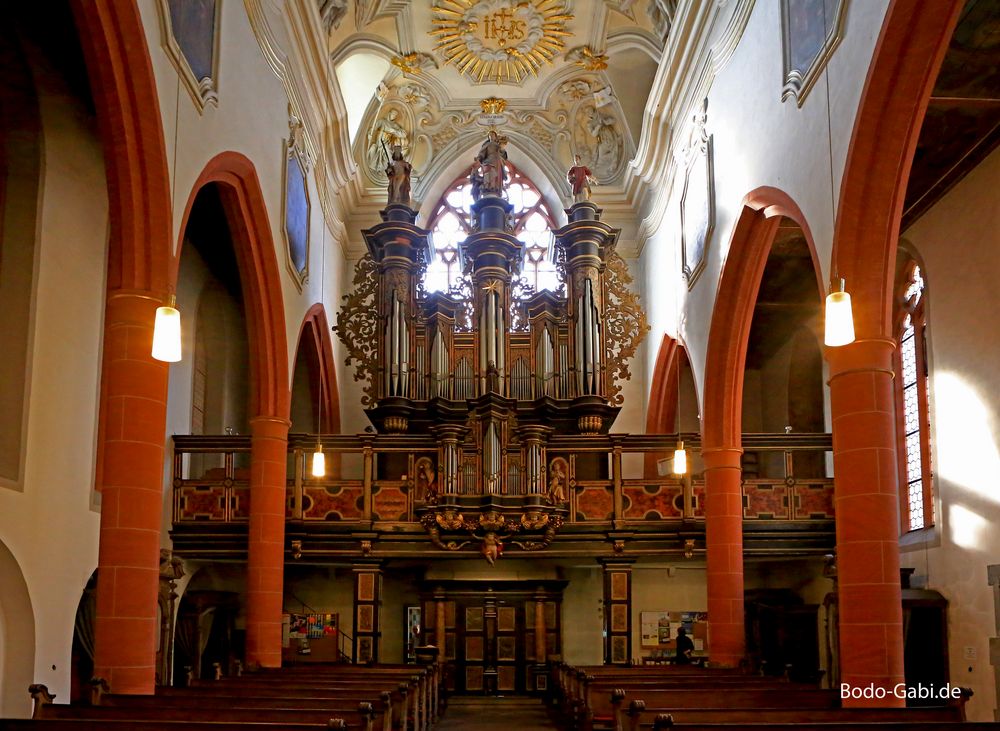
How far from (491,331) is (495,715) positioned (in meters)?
6.84

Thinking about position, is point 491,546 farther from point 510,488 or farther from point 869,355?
point 869,355

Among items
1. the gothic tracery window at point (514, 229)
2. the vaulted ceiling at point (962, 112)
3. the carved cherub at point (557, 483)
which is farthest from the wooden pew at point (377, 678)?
the gothic tracery window at point (514, 229)

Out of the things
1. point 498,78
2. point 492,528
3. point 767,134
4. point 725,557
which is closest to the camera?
point 767,134

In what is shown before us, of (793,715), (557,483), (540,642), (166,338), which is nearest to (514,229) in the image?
(557,483)

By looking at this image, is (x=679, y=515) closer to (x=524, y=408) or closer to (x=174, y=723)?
(x=524, y=408)

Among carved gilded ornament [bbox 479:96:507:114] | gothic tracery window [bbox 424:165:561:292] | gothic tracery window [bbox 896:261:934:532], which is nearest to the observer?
gothic tracery window [bbox 896:261:934:532]

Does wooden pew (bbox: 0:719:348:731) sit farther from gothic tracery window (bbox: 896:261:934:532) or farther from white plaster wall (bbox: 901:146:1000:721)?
gothic tracery window (bbox: 896:261:934:532)

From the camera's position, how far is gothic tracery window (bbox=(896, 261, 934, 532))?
53.2ft

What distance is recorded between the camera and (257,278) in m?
16.0

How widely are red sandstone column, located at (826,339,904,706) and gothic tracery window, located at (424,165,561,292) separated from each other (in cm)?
1548

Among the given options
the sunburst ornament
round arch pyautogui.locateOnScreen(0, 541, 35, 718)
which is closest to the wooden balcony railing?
round arch pyautogui.locateOnScreen(0, 541, 35, 718)

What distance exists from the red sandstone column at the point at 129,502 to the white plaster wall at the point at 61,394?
5.90ft

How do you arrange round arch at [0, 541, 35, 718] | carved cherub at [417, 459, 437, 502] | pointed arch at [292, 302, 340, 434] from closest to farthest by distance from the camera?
1. round arch at [0, 541, 35, 718]
2. carved cherub at [417, 459, 437, 502]
3. pointed arch at [292, 302, 340, 434]

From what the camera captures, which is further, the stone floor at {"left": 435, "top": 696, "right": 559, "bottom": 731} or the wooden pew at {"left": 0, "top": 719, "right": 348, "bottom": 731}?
the stone floor at {"left": 435, "top": 696, "right": 559, "bottom": 731}
